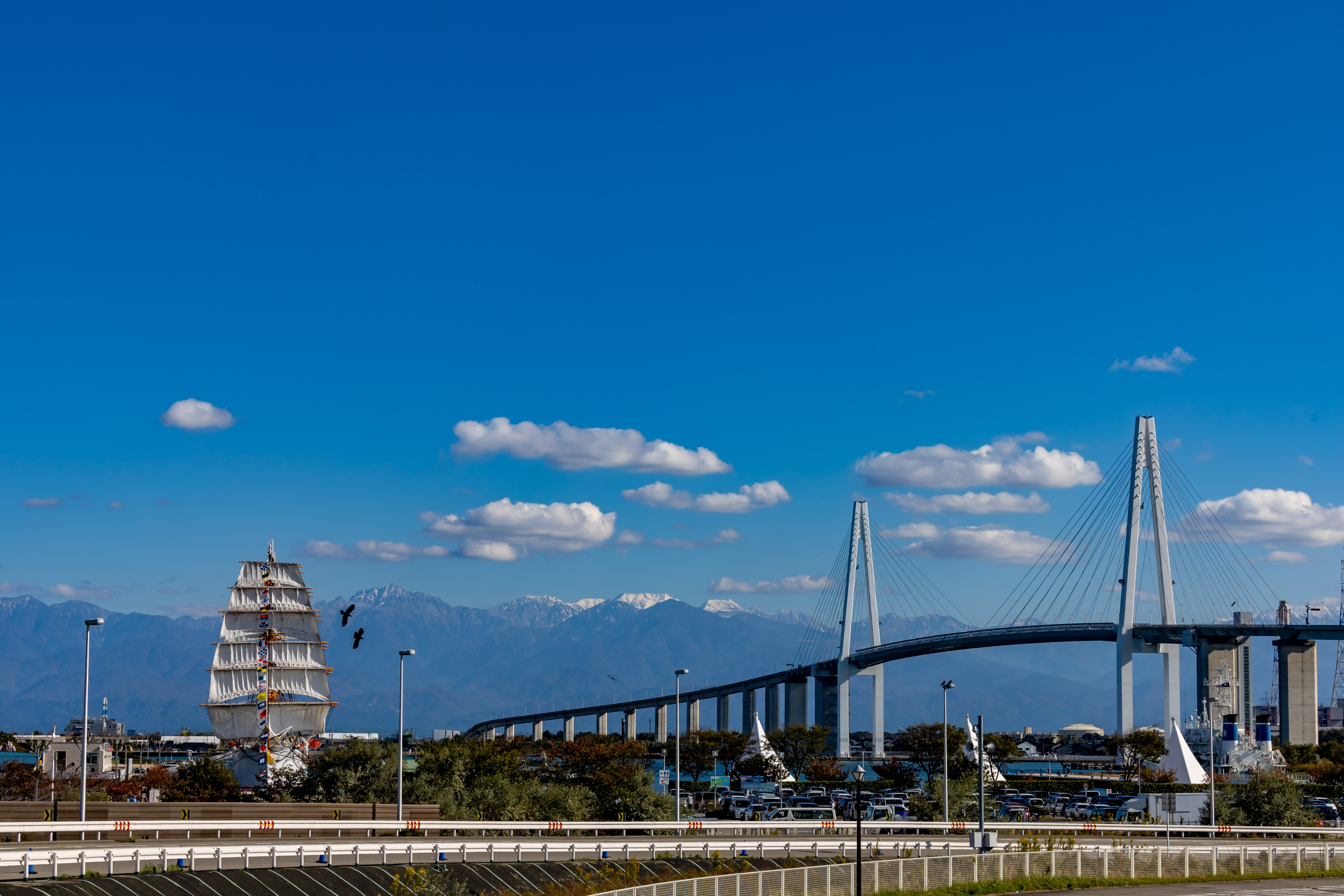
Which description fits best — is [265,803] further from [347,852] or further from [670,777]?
[670,777]

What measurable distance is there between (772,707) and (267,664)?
8825 cm

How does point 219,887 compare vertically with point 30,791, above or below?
above

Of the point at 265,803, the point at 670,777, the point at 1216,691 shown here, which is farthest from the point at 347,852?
the point at 1216,691

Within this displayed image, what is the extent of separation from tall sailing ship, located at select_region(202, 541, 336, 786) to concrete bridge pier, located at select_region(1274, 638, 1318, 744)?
286 ft

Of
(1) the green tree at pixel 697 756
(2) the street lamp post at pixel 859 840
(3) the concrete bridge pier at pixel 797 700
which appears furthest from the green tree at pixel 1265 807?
(3) the concrete bridge pier at pixel 797 700

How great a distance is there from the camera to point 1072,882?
116ft

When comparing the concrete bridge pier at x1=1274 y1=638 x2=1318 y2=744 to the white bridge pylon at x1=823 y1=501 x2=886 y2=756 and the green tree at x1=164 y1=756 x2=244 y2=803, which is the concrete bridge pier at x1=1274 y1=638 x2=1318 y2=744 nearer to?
the white bridge pylon at x1=823 y1=501 x2=886 y2=756

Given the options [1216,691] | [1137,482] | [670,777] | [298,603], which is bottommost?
[670,777]

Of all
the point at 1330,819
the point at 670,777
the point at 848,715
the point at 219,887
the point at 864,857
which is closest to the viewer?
the point at 219,887

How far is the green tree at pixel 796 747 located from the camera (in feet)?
401

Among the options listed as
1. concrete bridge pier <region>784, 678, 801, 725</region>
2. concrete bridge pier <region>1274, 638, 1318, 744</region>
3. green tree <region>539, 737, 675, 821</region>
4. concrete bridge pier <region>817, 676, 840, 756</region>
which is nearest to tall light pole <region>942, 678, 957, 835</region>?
green tree <region>539, 737, 675, 821</region>

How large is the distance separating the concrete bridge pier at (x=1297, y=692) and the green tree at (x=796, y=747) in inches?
1706

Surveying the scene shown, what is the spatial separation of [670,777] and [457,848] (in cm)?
9106

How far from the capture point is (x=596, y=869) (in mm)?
32031
